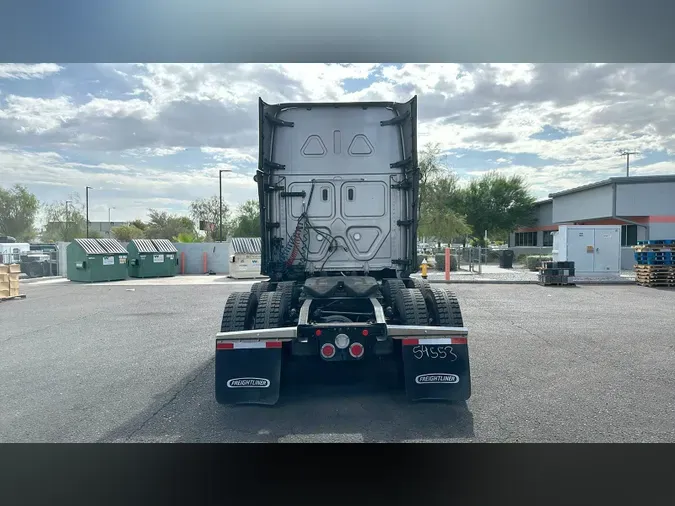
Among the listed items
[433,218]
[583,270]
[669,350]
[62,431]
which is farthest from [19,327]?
[433,218]

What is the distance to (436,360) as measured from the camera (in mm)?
5168

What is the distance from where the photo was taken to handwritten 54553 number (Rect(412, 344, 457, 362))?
5160 mm

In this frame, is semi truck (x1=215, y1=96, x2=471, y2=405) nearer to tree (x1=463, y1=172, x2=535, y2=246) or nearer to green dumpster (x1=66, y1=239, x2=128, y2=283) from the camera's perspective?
green dumpster (x1=66, y1=239, x2=128, y2=283)

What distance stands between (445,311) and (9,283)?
16314mm

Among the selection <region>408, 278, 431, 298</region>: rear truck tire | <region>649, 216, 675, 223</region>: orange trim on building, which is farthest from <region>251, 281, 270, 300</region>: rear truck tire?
<region>649, 216, 675, 223</region>: orange trim on building

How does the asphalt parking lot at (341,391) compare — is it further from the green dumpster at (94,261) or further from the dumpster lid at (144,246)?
the dumpster lid at (144,246)

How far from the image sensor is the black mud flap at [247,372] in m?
5.16

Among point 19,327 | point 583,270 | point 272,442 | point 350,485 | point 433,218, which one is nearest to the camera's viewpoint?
point 350,485

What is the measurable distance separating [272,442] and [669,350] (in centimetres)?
711

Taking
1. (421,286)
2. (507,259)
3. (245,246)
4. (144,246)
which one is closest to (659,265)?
(507,259)

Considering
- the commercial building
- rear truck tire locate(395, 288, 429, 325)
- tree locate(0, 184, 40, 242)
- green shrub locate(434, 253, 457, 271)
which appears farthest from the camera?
tree locate(0, 184, 40, 242)

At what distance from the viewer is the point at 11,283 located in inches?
651

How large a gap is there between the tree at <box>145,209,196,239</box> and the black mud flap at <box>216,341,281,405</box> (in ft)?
141
